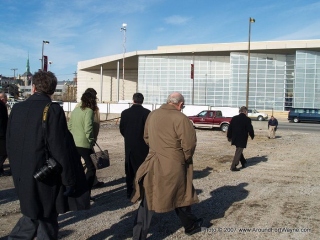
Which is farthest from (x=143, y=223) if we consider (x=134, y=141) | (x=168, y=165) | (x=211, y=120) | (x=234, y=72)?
(x=234, y=72)

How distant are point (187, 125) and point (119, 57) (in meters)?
59.5

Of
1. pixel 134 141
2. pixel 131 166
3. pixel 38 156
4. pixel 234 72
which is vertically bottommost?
pixel 131 166

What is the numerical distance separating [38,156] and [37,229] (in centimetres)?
71

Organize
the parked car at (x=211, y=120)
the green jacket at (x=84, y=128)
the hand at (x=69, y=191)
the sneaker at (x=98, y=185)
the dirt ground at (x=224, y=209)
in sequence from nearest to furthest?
the hand at (x=69, y=191) < the dirt ground at (x=224, y=209) < the green jacket at (x=84, y=128) < the sneaker at (x=98, y=185) < the parked car at (x=211, y=120)

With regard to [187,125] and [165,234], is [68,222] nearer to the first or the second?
[165,234]

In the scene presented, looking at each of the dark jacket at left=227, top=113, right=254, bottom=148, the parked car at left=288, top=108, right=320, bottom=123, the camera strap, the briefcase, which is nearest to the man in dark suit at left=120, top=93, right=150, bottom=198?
the briefcase

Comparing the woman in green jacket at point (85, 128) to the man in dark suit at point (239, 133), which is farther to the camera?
the man in dark suit at point (239, 133)

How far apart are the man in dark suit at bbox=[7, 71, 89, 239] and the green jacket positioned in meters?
2.40

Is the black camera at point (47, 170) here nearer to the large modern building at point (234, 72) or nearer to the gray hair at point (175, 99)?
the gray hair at point (175, 99)

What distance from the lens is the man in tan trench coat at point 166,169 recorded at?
145 inches

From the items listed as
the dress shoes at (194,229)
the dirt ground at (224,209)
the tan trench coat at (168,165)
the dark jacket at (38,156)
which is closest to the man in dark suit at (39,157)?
the dark jacket at (38,156)

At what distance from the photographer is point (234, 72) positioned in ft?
179

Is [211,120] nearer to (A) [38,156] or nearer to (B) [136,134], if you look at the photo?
(B) [136,134]

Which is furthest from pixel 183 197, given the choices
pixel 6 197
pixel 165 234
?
pixel 6 197
